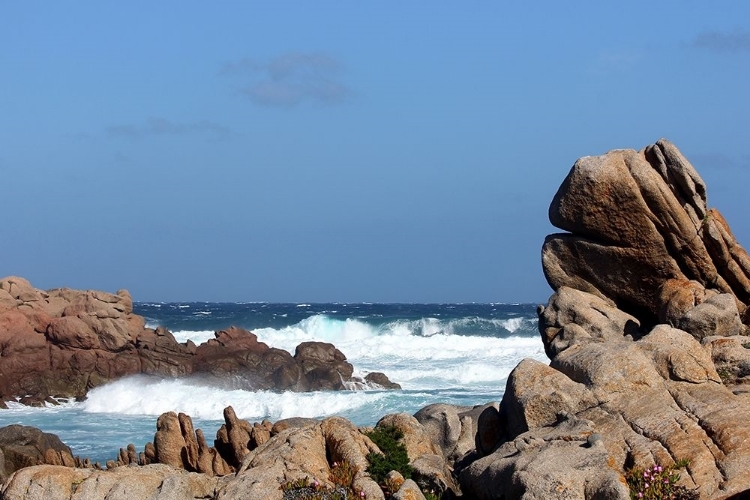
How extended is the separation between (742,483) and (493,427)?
4655mm

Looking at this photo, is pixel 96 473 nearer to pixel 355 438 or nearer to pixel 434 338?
pixel 355 438

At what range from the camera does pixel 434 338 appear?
74.8 meters

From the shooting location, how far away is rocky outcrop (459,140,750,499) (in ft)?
44.8

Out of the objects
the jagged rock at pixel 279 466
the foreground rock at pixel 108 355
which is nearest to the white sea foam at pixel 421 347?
the foreground rock at pixel 108 355

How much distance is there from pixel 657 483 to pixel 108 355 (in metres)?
40.1

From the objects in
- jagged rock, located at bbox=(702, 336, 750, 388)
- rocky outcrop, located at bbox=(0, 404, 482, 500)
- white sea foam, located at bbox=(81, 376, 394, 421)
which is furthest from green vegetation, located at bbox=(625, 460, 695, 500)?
white sea foam, located at bbox=(81, 376, 394, 421)

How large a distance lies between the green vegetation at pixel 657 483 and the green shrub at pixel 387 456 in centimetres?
393

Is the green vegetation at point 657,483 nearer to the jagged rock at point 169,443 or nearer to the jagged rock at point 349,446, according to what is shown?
the jagged rock at point 349,446

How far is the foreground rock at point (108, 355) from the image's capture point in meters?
47.7

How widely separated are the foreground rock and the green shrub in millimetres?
31512

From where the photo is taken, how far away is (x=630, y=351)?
52.1 feet

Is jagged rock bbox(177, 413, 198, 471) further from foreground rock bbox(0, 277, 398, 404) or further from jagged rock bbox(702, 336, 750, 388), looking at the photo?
foreground rock bbox(0, 277, 398, 404)

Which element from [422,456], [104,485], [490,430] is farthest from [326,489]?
[104,485]

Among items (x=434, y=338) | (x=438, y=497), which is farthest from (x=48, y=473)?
(x=434, y=338)
